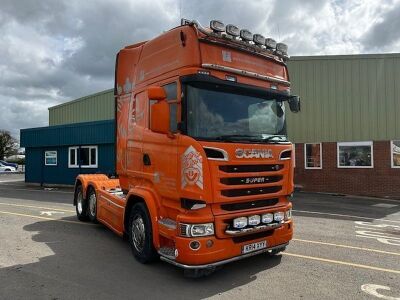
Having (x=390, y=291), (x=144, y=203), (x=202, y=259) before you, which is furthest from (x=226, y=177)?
(x=390, y=291)

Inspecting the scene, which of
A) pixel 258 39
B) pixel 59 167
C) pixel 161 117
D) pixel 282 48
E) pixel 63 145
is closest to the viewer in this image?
pixel 161 117

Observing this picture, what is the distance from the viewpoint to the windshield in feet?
18.6

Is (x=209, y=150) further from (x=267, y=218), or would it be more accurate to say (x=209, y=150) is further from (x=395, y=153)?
(x=395, y=153)

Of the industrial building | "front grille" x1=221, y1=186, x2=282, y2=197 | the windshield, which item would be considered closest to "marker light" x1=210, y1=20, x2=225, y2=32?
the windshield

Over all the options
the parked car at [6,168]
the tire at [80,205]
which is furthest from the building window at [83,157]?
the parked car at [6,168]

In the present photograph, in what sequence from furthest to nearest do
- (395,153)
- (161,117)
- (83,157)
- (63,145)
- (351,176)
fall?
1. (63,145)
2. (83,157)
3. (351,176)
4. (395,153)
5. (161,117)

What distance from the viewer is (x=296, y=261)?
684cm

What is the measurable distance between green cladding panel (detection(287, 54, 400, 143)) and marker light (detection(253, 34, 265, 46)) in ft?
47.9

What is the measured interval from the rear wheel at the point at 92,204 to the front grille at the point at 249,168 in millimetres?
5394

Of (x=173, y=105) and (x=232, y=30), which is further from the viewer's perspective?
(x=232, y=30)

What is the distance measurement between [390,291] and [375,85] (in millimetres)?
16284

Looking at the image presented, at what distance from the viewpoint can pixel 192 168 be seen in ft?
18.1

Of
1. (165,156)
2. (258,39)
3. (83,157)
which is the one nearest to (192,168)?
(165,156)

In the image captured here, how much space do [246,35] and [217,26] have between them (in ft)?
2.10
